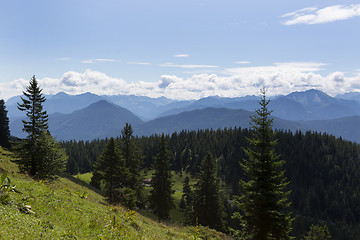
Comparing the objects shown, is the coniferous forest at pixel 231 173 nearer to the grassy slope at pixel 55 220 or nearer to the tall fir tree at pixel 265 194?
the tall fir tree at pixel 265 194

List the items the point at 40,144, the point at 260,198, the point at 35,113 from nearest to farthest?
the point at 260,198
the point at 40,144
the point at 35,113

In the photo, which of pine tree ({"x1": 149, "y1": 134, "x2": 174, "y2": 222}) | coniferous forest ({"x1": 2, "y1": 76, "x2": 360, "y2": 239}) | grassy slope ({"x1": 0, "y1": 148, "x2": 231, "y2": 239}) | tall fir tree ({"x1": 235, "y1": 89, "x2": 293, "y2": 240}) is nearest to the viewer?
grassy slope ({"x1": 0, "y1": 148, "x2": 231, "y2": 239})

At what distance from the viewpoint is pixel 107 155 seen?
43.2 metres

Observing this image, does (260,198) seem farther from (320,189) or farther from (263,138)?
(320,189)

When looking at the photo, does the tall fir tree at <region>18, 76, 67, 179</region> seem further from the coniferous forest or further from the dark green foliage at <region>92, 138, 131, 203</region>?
the dark green foliage at <region>92, 138, 131, 203</region>

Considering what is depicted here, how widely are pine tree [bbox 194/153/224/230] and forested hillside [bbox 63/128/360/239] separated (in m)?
78.6

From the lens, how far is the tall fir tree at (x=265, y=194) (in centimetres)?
2062

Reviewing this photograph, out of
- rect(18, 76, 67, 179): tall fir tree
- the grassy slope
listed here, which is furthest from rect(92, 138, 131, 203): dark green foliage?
the grassy slope

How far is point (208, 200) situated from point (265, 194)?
85.3 ft

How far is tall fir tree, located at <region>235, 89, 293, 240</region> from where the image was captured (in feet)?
67.7

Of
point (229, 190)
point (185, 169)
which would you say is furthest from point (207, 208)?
point (185, 169)

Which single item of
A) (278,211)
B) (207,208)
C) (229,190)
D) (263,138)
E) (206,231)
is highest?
(263,138)

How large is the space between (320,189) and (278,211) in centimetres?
14764

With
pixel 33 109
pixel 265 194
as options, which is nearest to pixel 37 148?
Answer: pixel 33 109
